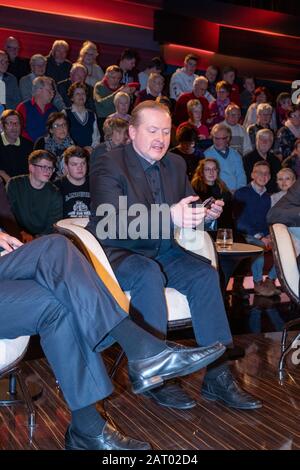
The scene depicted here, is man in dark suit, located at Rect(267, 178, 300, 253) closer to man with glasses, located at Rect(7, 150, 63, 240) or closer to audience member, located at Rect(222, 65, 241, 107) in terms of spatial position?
man with glasses, located at Rect(7, 150, 63, 240)

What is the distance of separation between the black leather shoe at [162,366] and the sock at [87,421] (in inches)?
6.5

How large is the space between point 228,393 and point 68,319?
0.90 meters

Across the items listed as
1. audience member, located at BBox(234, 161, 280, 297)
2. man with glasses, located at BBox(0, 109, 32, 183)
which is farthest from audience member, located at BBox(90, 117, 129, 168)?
audience member, located at BBox(234, 161, 280, 297)

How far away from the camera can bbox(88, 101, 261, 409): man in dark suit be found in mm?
2527

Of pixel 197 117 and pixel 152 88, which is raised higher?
pixel 152 88

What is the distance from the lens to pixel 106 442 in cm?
206

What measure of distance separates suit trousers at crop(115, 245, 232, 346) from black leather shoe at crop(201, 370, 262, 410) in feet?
0.57

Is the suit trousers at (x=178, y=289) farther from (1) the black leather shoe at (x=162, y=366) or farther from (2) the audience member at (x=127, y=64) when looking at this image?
(2) the audience member at (x=127, y=64)

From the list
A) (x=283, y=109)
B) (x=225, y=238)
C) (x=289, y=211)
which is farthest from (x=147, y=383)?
(x=283, y=109)

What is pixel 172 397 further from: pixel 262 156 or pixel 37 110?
pixel 262 156

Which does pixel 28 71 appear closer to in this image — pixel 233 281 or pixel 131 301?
pixel 233 281

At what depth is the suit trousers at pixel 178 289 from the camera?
251 centimetres

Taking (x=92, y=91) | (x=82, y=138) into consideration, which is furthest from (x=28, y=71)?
(x=82, y=138)

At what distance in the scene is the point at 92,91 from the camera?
260 inches
